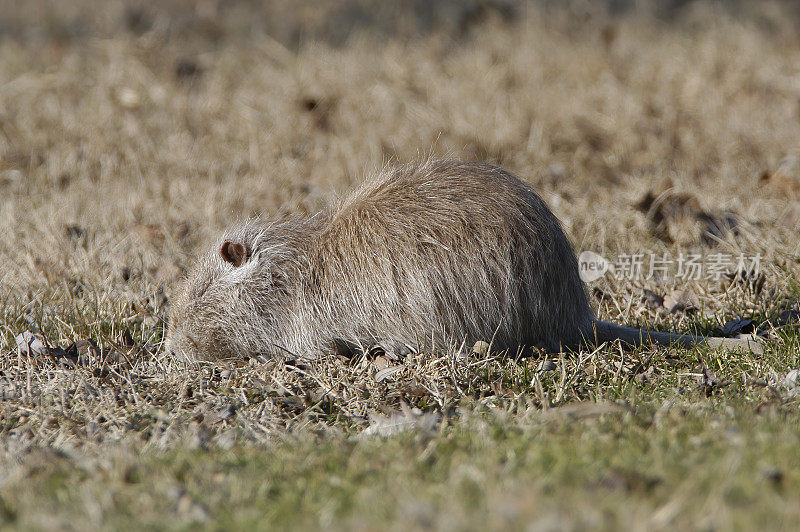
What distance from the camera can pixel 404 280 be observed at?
3.67 meters

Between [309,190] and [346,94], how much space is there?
67.4 inches

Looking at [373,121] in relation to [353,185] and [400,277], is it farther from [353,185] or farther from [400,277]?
[400,277]

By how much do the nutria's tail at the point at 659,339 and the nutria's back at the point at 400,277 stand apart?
0.29ft

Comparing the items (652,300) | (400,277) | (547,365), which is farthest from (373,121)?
(547,365)

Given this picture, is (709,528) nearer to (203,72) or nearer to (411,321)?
(411,321)

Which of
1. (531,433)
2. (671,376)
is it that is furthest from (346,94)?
(531,433)

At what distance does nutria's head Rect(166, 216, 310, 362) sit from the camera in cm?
392

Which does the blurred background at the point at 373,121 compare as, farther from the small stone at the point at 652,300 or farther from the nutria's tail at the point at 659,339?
the nutria's tail at the point at 659,339

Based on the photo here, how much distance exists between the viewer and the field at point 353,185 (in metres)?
2.39

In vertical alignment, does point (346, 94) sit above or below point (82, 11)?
below

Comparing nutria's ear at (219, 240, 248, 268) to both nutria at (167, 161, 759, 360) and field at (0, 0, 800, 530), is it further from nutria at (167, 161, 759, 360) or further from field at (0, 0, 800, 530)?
field at (0, 0, 800, 530)

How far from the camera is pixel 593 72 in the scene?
321 inches

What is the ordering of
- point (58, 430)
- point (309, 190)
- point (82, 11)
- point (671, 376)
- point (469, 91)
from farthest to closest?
point (82, 11)
point (469, 91)
point (309, 190)
point (671, 376)
point (58, 430)

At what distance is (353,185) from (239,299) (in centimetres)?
222
